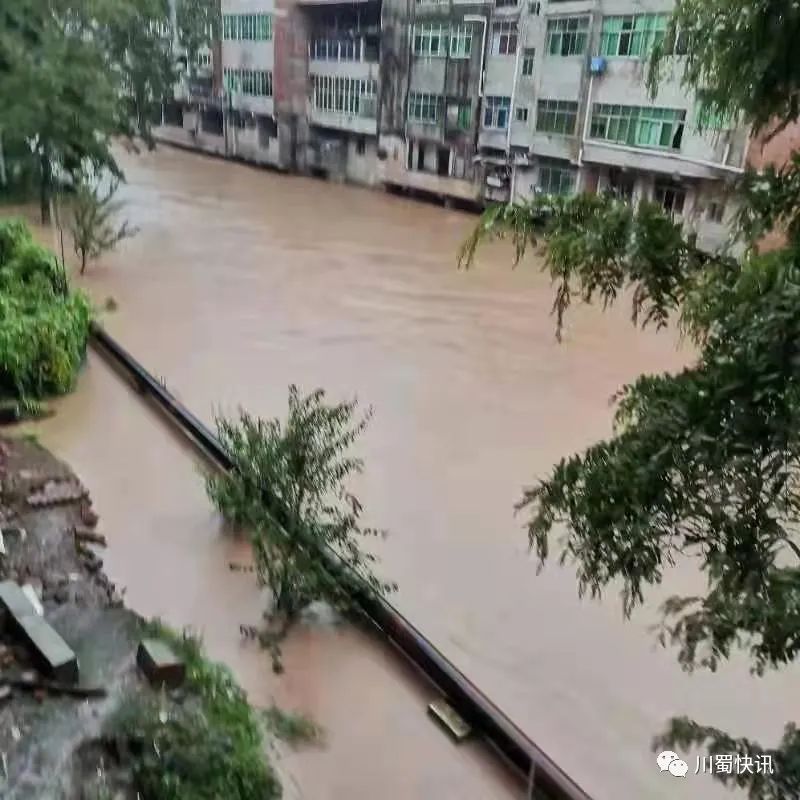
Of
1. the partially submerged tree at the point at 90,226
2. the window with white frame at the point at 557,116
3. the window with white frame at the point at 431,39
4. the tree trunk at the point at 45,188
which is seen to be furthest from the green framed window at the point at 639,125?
the tree trunk at the point at 45,188

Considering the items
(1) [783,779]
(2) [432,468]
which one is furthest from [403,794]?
(2) [432,468]

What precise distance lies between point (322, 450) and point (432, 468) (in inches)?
45.8

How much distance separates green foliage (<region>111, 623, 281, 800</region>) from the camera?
5.99 ft

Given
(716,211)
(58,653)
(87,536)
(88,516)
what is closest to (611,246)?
(716,211)

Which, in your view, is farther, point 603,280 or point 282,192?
point 282,192

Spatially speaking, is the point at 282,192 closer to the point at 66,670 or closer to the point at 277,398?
the point at 277,398

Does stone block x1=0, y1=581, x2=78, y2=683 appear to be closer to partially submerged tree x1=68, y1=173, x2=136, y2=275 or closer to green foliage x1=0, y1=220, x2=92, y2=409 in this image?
green foliage x1=0, y1=220, x2=92, y2=409

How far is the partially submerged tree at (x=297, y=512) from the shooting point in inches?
107

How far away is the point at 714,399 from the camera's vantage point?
1016 mm

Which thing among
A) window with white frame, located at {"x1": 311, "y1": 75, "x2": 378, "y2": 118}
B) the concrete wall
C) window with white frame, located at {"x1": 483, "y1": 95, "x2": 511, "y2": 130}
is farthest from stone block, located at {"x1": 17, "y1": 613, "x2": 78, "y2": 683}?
window with white frame, located at {"x1": 311, "y1": 75, "x2": 378, "y2": 118}

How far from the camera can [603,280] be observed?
1.15 metres

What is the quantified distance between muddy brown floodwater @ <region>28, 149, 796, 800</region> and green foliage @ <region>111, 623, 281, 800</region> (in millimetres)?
253

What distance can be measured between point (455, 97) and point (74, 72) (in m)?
2.99

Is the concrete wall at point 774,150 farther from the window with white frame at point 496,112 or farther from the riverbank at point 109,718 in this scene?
the window with white frame at point 496,112
